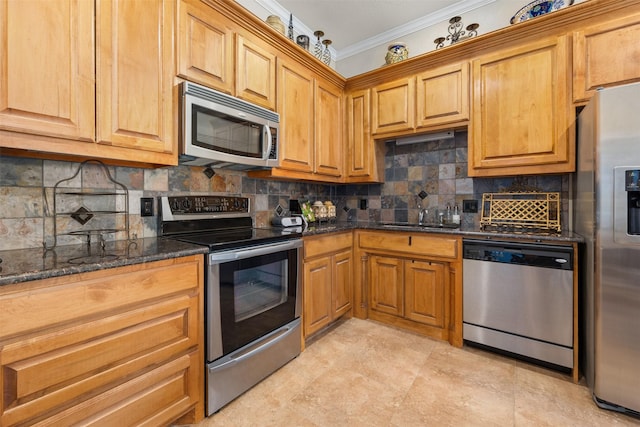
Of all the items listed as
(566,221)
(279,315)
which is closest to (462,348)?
(566,221)

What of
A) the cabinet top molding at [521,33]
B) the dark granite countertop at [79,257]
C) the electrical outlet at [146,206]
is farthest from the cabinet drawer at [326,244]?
the cabinet top molding at [521,33]

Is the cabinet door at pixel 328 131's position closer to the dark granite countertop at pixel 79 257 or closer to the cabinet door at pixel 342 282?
the cabinet door at pixel 342 282

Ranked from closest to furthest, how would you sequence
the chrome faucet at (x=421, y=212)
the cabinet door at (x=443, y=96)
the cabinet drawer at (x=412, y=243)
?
the cabinet drawer at (x=412, y=243), the cabinet door at (x=443, y=96), the chrome faucet at (x=421, y=212)

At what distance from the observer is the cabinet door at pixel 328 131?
264cm

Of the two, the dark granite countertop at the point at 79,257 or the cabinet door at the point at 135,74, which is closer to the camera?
the dark granite countertop at the point at 79,257

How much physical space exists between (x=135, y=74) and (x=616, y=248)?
103 inches

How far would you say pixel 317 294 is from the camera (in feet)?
7.35

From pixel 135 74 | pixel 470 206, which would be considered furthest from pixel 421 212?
pixel 135 74

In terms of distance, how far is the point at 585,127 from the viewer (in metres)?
1.75

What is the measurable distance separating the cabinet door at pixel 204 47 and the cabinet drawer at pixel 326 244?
1.20 m

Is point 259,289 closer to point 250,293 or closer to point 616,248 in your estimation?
point 250,293

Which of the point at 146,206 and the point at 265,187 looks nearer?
the point at 146,206

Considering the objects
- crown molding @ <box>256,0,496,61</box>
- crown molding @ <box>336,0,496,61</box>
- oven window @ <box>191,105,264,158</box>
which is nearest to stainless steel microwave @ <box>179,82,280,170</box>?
oven window @ <box>191,105,264,158</box>

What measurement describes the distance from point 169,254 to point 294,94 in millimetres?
1685
